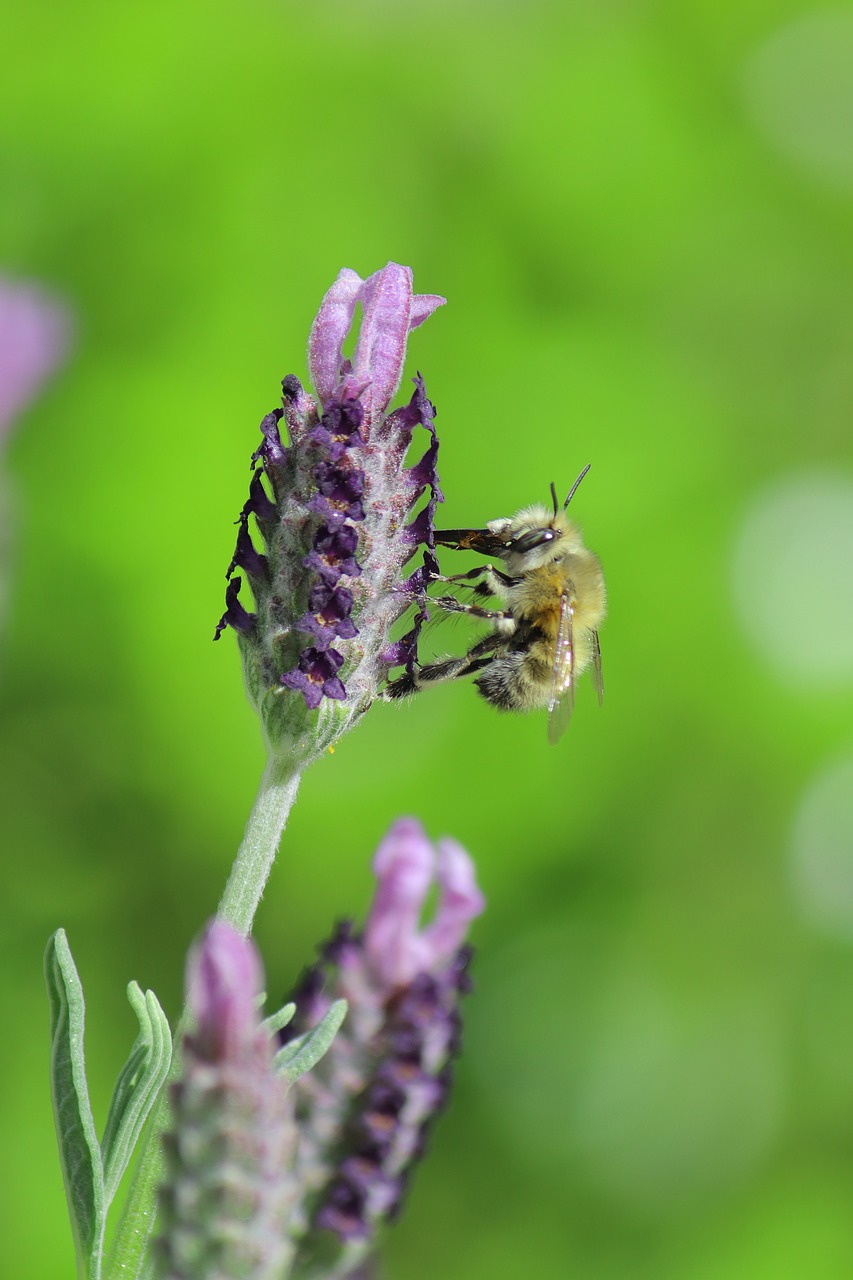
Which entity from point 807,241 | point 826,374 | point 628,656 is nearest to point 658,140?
point 807,241

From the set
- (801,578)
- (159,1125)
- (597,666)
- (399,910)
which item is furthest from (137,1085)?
(801,578)

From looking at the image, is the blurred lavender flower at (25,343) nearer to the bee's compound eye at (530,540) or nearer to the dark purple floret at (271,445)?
the bee's compound eye at (530,540)

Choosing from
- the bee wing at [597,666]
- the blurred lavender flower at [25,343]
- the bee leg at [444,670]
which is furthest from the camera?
the blurred lavender flower at [25,343]

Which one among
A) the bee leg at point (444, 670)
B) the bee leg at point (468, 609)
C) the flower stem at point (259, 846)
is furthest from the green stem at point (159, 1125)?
the bee leg at point (468, 609)

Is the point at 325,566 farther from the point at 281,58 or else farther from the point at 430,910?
the point at 281,58

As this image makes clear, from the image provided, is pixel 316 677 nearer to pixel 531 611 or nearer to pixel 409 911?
pixel 409 911

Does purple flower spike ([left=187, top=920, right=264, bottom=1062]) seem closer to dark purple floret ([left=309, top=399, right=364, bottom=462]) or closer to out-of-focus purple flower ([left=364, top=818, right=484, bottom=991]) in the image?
out-of-focus purple flower ([left=364, top=818, right=484, bottom=991])
